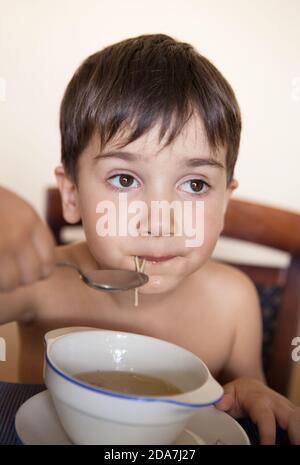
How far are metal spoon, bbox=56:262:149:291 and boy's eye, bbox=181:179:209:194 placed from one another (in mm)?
102

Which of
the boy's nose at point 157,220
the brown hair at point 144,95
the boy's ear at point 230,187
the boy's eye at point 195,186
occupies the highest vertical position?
the brown hair at point 144,95

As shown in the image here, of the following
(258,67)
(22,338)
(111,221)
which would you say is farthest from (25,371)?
(258,67)

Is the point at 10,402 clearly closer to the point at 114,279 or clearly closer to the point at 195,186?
the point at 114,279

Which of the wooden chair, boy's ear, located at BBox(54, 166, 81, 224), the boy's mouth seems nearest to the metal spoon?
the boy's mouth

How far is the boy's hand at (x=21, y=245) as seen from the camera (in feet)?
1.13

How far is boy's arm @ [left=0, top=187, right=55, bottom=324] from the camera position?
1.13 feet

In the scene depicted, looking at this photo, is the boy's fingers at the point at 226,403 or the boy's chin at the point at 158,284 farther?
the boy's chin at the point at 158,284

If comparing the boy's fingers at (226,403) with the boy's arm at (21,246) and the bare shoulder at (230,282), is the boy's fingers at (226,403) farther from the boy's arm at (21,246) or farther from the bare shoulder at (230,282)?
the bare shoulder at (230,282)

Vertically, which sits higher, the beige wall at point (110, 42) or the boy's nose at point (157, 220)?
the beige wall at point (110, 42)

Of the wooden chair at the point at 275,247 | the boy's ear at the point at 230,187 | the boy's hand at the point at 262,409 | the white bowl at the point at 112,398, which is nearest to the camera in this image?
the white bowl at the point at 112,398

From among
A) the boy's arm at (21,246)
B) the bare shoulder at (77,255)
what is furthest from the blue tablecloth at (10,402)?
the bare shoulder at (77,255)

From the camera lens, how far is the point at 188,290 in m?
0.69

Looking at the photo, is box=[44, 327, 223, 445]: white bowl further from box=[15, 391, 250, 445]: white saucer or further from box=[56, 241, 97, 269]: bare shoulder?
box=[56, 241, 97, 269]: bare shoulder

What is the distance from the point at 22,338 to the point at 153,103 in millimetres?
307
